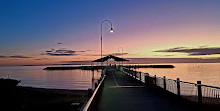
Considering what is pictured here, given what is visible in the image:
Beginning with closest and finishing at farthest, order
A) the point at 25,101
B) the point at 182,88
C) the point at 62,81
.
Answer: the point at 182,88, the point at 25,101, the point at 62,81

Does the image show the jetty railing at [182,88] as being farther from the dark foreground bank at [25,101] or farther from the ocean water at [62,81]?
the ocean water at [62,81]

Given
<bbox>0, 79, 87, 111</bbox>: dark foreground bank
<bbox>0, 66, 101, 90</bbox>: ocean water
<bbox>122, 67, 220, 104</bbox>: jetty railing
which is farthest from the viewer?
<bbox>0, 66, 101, 90</bbox>: ocean water

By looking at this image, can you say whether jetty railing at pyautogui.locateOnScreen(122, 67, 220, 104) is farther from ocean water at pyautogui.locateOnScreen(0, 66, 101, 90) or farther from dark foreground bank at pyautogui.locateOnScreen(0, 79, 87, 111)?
ocean water at pyautogui.locateOnScreen(0, 66, 101, 90)

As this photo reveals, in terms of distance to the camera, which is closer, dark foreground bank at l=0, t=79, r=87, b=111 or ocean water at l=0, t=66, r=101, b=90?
dark foreground bank at l=0, t=79, r=87, b=111

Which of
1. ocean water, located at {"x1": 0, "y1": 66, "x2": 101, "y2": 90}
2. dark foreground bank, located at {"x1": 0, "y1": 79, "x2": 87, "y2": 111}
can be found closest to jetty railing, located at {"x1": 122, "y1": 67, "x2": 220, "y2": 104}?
dark foreground bank, located at {"x1": 0, "y1": 79, "x2": 87, "y2": 111}

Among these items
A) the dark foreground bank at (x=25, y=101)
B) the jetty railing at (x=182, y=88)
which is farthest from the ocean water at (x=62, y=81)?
the jetty railing at (x=182, y=88)

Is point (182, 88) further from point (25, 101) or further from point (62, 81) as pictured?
point (62, 81)

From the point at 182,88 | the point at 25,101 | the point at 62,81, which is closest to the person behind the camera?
the point at 182,88

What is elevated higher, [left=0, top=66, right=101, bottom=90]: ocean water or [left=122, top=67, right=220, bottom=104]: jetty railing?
[left=122, top=67, right=220, bottom=104]: jetty railing

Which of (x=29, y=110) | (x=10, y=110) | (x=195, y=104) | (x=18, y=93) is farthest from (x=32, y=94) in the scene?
(x=195, y=104)

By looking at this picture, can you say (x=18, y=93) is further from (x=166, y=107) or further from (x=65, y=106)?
(x=166, y=107)

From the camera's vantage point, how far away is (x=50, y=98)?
29.9 meters

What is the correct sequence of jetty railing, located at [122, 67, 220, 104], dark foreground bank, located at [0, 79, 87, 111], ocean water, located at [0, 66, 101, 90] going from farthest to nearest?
ocean water, located at [0, 66, 101, 90], dark foreground bank, located at [0, 79, 87, 111], jetty railing, located at [122, 67, 220, 104]

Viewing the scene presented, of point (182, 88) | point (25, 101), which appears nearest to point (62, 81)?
point (25, 101)
